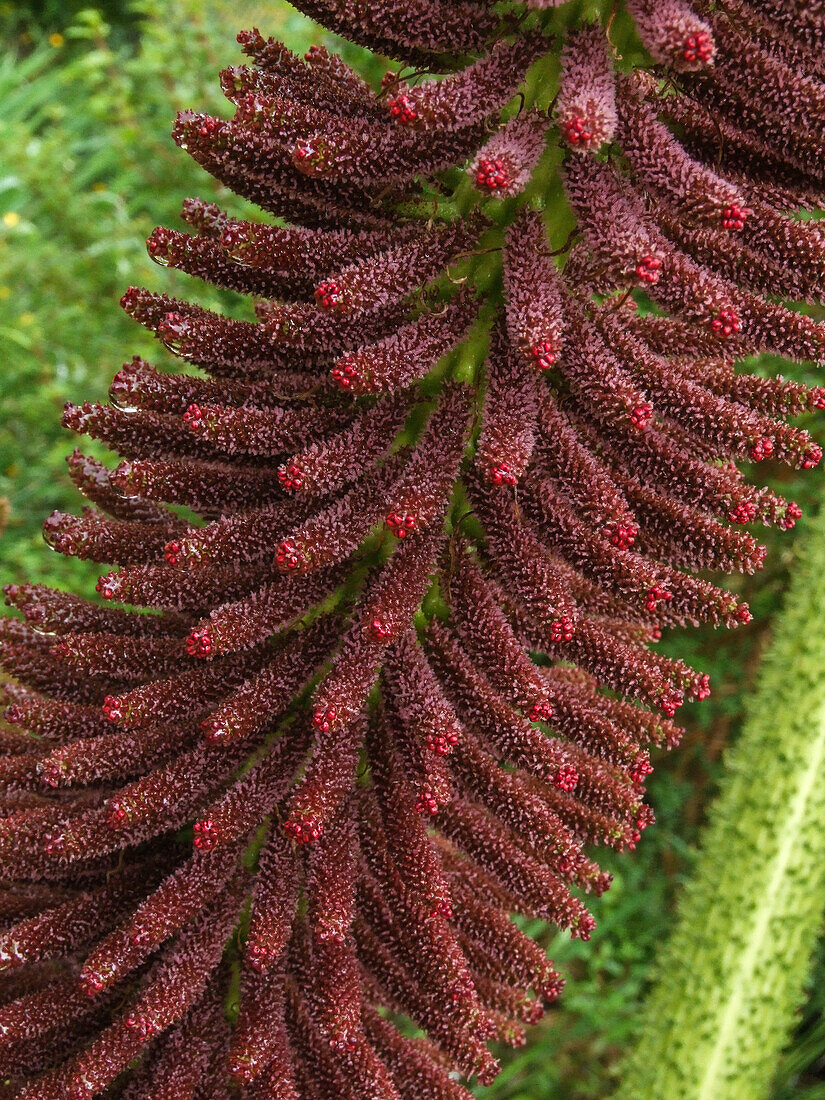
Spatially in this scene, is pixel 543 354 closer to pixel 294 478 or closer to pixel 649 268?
pixel 649 268

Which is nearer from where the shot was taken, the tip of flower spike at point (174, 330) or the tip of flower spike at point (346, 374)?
the tip of flower spike at point (346, 374)

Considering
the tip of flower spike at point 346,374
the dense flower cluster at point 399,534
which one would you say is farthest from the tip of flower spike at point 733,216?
the tip of flower spike at point 346,374

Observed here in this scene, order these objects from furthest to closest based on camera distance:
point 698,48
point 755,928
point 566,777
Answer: point 755,928
point 566,777
point 698,48

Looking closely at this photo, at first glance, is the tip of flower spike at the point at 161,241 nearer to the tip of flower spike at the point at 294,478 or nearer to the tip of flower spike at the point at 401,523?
the tip of flower spike at the point at 294,478

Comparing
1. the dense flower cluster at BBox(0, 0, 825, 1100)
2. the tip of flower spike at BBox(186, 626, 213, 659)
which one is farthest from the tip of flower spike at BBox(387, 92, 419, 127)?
the tip of flower spike at BBox(186, 626, 213, 659)

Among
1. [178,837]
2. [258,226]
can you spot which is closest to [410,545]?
[258,226]

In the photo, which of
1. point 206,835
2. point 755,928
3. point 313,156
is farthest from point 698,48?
Answer: point 755,928
